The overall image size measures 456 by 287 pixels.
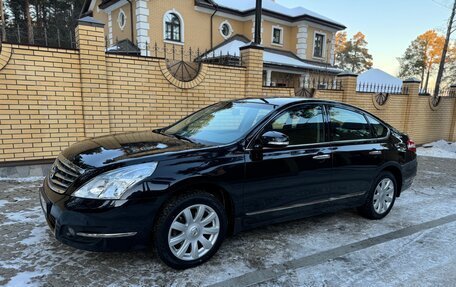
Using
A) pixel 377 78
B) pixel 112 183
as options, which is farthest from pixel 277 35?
pixel 112 183

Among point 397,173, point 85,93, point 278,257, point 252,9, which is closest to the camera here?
point 278,257

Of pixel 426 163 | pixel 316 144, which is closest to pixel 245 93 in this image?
pixel 316 144

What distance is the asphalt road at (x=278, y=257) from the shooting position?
2.79m

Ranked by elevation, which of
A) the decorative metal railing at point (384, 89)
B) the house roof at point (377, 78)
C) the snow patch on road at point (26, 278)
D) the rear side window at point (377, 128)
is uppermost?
the house roof at point (377, 78)

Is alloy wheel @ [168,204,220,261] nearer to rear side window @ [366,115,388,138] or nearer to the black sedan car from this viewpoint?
the black sedan car

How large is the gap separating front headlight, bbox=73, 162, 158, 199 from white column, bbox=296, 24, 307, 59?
2281 cm

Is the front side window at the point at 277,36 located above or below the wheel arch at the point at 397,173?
above

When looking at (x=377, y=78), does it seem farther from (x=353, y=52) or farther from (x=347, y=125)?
(x=353, y=52)

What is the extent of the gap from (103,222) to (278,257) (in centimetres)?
176

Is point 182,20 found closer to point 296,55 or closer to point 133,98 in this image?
point 296,55

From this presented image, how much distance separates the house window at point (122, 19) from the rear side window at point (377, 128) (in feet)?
57.6

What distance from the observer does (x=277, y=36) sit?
23172 millimetres

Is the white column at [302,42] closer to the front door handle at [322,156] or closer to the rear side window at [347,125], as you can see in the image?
the rear side window at [347,125]

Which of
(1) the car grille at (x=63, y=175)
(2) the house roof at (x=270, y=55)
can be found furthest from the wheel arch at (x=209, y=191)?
(2) the house roof at (x=270, y=55)
